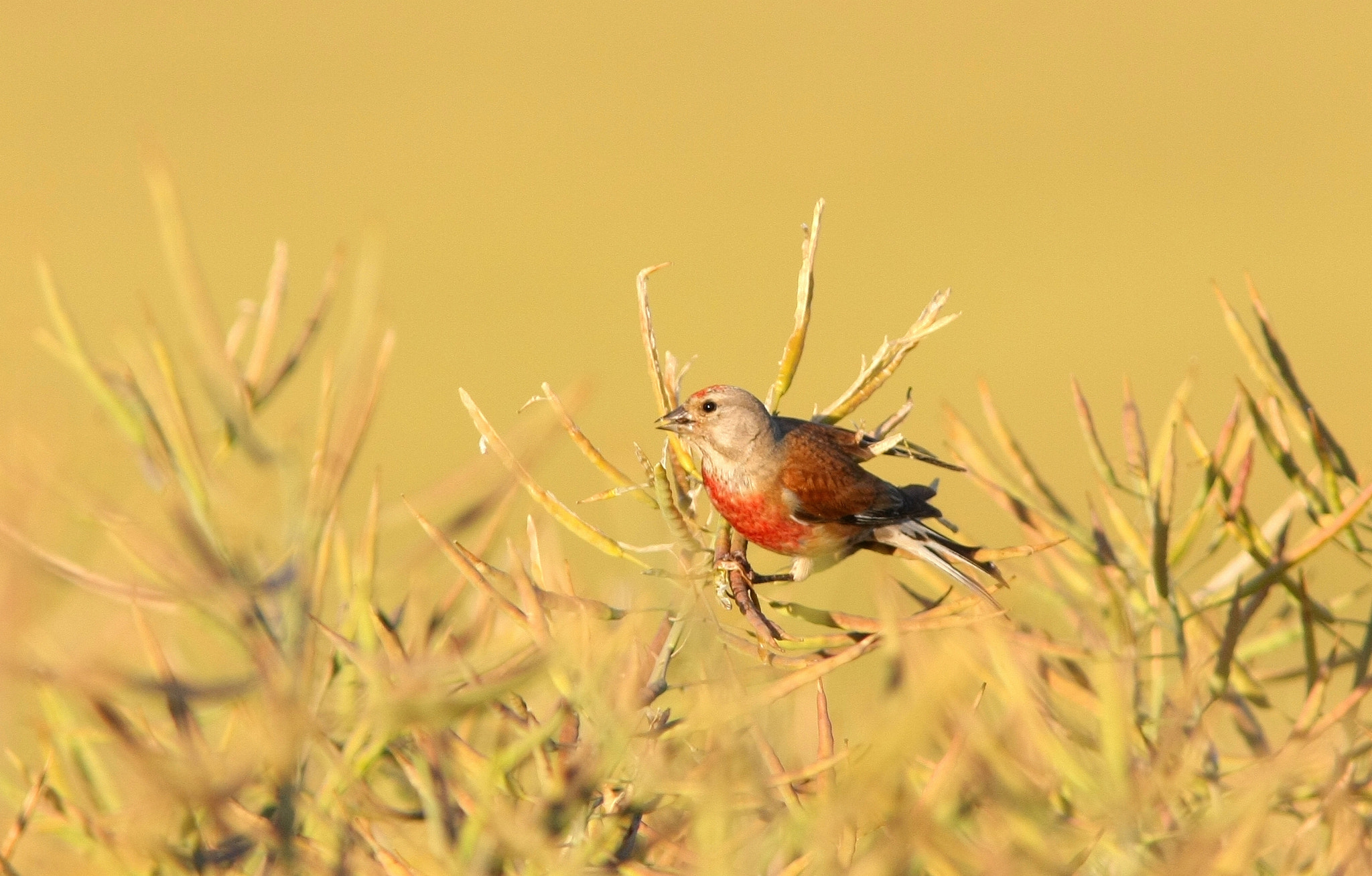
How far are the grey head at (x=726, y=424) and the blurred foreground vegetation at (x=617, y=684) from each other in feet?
4.40

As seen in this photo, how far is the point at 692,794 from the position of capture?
1530mm

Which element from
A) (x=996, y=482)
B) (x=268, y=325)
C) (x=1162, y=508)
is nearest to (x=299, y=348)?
(x=268, y=325)

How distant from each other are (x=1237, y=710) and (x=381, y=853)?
1.63 meters

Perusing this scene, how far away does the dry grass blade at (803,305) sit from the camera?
8.02ft

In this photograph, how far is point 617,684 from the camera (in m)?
1.88

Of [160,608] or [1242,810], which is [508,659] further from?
[1242,810]

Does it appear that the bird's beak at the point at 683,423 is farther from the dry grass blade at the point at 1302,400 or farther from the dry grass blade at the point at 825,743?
Result: the dry grass blade at the point at 825,743

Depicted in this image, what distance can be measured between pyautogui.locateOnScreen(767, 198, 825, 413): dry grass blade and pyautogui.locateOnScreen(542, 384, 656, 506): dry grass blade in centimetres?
41

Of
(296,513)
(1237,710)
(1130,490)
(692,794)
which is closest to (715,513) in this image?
(1130,490)

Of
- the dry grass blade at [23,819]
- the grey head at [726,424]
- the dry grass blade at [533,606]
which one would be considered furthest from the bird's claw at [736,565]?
the dry grass blade at [23,819]

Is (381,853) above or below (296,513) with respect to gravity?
below

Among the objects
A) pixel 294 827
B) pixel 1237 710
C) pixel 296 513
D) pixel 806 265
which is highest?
Result: pixel 806 265

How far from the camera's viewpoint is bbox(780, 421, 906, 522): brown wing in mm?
4387

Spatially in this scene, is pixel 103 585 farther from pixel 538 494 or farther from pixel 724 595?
pixel 724 595
